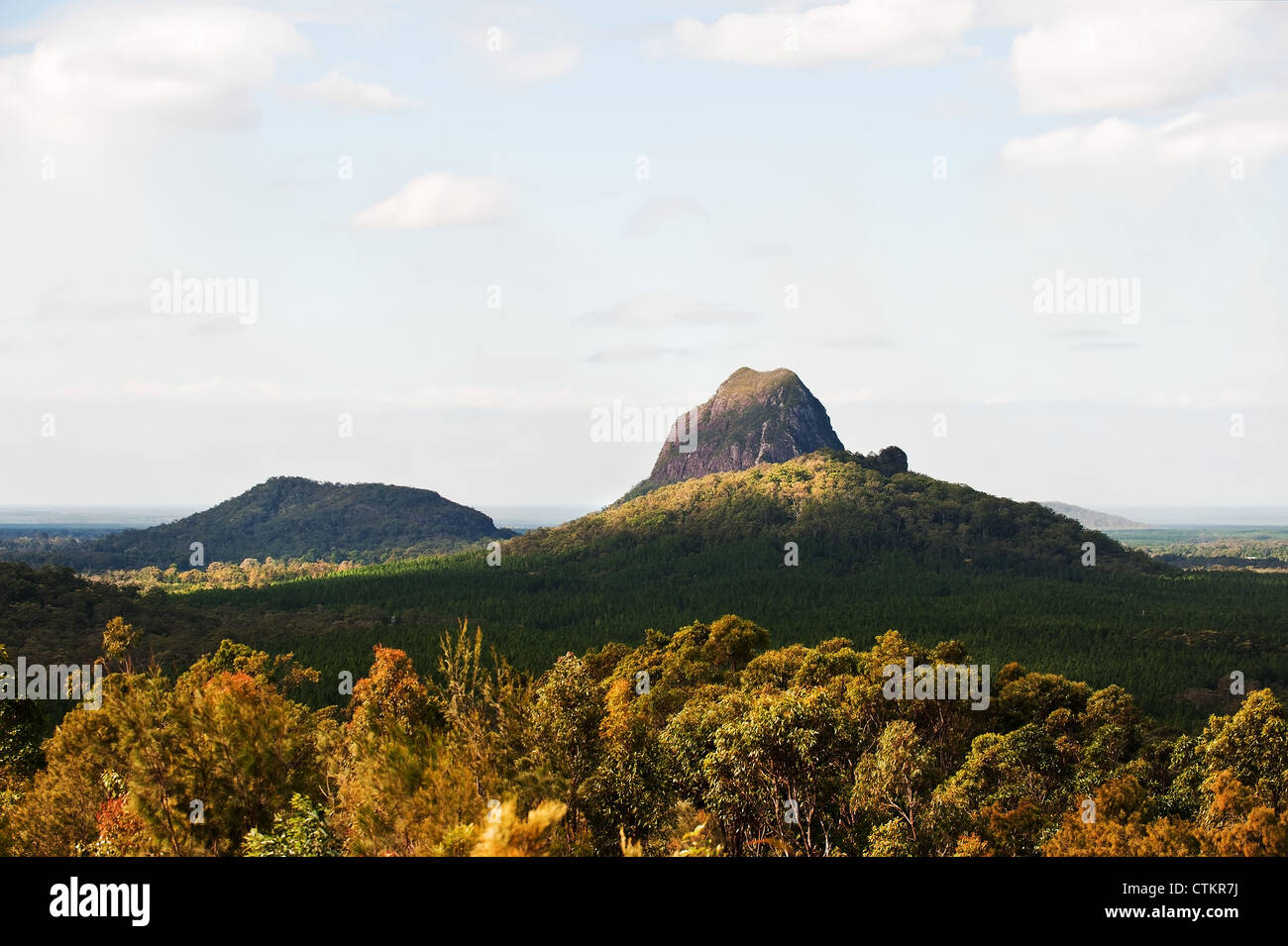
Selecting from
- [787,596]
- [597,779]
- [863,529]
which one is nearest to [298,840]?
Result: [597,779]

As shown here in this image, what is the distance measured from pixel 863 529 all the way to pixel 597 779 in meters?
148

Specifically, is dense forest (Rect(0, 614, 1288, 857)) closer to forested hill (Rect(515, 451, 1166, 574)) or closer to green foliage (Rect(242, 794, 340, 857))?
green foliage (Rect(242, 794, 340, 857))

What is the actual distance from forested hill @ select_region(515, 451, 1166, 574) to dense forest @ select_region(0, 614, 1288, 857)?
116810 millimetres

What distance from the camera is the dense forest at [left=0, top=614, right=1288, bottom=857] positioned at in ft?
92.8

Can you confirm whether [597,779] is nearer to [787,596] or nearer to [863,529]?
[787,596]

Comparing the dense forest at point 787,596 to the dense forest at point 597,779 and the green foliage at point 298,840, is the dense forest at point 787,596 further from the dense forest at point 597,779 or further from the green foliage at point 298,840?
the green foliage at point 298,840

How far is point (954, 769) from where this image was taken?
179 feet

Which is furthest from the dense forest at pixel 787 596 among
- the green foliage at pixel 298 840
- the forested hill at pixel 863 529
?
the green foliage at pixel 298 840

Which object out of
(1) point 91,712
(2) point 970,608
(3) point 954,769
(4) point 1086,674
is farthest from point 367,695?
(2) point 970,608

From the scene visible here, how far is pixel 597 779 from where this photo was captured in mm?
33625

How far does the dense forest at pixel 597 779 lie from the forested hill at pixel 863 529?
117 m

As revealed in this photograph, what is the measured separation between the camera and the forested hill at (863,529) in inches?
6644
